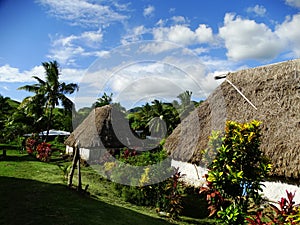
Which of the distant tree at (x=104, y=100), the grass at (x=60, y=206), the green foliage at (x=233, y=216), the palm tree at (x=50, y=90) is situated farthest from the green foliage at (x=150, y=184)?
the distant tree at (x=104, y=100)

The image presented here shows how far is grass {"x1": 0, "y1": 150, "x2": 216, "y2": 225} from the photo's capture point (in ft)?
18.3

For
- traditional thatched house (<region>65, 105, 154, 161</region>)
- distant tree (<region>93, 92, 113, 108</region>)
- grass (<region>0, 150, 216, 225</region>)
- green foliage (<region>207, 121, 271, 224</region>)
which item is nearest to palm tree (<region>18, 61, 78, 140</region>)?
traditional thatched house (<region>65, 105, 154, 161</region>)

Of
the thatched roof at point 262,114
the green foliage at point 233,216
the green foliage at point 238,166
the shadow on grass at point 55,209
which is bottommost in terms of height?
the shadow on grass at point 55,209

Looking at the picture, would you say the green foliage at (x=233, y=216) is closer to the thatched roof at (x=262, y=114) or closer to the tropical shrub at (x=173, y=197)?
the tropical shrub at (x=173, y=197)

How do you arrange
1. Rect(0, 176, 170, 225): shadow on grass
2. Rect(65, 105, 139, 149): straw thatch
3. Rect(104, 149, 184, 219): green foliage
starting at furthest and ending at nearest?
1. Rect(65, 105, 139, 149): straw thatch
2. Rect(104, 149, 184, 219): green foliage
3. Rect(0, 176, 170, 225): shadow on grass

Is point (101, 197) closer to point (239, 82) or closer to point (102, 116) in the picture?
point (239, 82)

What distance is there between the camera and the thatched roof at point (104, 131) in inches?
611

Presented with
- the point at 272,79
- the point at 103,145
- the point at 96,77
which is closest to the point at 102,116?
the point at 103,145

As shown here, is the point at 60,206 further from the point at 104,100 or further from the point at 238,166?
the point at 104,100

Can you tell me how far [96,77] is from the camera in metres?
10.1

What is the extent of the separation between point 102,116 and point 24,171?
6583mm

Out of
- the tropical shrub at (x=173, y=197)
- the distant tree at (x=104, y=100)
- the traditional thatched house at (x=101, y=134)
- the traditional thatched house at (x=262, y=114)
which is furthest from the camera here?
the distant tree at (x=104, y=100)

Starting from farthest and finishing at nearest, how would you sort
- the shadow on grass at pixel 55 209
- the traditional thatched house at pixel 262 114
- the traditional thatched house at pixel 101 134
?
1. the traditional thatched house at pixel 101 134
2. the traditional thatched house at pixel 262 114
3. the shadow on grass at pixel 55 209

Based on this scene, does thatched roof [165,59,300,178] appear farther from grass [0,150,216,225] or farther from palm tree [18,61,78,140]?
palm tree [18,61,78,140]
